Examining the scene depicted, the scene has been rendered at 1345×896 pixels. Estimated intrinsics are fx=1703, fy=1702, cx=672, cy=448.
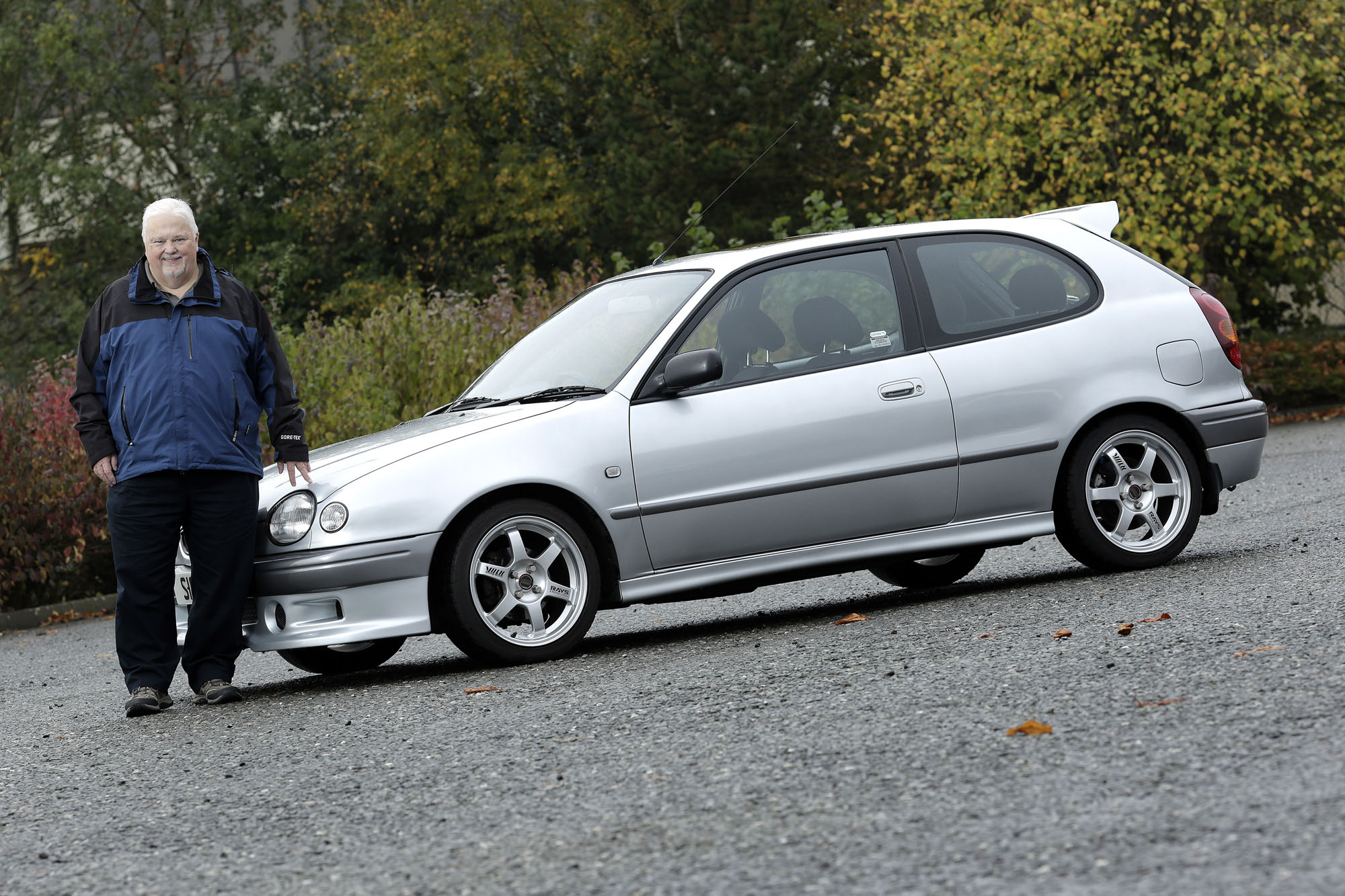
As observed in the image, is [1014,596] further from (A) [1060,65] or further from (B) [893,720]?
(A) [1060,65]

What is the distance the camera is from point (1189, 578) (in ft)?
23.9

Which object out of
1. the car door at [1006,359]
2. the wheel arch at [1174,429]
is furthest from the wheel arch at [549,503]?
the wheel arch at [1174,429]

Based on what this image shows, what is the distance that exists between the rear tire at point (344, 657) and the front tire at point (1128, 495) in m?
3.07

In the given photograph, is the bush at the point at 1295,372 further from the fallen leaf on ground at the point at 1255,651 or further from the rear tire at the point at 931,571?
the fallen leaf on ground at the point at 1255,651

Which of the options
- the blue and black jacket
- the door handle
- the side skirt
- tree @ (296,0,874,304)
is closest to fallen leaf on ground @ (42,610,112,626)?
the blue and black jacket

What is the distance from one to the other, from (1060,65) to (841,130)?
42.6 feet

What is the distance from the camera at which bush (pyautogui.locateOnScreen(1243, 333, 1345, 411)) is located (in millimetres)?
23250

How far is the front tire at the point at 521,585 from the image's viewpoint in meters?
6.54

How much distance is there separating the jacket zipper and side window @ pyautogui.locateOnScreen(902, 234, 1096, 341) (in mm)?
3351

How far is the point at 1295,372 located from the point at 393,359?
44.2ft

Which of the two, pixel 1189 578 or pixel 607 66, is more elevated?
pixel 607 66

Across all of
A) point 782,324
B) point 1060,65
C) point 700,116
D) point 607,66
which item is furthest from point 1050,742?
point 607,66

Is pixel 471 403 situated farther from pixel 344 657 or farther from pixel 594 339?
pixel 344 657

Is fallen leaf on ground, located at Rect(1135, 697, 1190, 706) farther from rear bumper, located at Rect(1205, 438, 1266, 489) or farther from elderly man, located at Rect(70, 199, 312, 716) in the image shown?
elderly man, located at Rect(70, 199, 312, 716)
